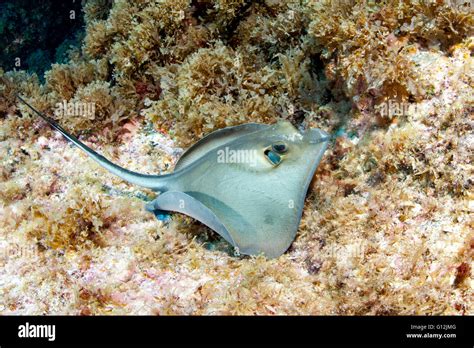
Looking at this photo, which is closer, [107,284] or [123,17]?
[107,284]

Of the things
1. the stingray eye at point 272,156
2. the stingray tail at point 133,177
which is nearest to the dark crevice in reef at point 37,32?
the stingray tail at point 133,177

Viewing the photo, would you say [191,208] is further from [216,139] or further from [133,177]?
[216,139]

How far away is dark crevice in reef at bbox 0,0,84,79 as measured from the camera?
32.9 feet

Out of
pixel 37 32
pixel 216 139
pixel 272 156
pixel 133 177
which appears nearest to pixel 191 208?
pixel 133 177

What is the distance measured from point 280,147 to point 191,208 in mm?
1130

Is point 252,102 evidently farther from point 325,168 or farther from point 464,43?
point 464,43

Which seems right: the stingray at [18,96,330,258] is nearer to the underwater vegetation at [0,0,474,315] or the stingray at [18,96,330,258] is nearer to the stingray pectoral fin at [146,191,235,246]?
the stingray pectoral fin at [146,191,235,246]

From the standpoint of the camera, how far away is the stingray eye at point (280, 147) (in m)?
3.67

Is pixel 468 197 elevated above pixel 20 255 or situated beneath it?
elevated above

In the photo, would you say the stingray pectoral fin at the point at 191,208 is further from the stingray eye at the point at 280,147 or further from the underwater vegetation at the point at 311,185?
the stingray eye at the point at 280,147

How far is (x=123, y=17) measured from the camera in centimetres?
583

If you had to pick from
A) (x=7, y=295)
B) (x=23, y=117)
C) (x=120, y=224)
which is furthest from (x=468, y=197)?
(x=23, y=117)

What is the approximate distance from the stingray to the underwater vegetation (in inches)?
11.0

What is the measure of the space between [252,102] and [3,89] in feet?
14.1
